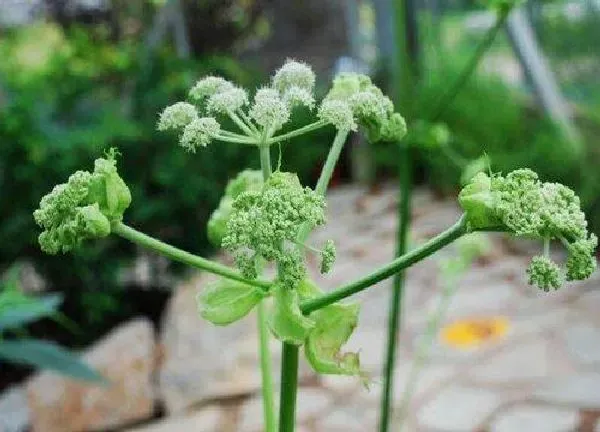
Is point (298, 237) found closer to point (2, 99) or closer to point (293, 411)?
point (293, 411)

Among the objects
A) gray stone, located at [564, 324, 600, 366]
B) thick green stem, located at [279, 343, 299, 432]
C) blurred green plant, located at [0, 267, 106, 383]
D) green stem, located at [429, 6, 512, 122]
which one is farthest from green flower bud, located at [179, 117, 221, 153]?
gray stone, located at [564, 324, 600, 366]

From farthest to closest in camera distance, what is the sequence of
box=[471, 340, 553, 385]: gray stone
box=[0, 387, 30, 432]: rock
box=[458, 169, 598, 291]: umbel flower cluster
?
box=[471, 340, 553, 385]: gray stone, box=[0, 387, 30, 432]: rock, box=[458, 169, 598, 291]: umbel flower cluster

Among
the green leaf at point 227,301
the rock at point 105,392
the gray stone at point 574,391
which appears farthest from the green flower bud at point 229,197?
the gray stone at point 574,391

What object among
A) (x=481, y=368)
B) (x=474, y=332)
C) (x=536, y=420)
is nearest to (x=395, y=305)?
(x=536, y=420)

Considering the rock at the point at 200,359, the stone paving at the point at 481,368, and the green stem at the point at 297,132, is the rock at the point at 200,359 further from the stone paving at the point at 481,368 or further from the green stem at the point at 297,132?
the green stem at the point at 297,132

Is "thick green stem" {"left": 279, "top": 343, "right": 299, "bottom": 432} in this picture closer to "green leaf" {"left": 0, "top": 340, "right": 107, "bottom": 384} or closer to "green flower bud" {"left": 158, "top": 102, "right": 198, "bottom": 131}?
"green flower bud" {"left": 158, "top": 102, "right": 198, "bottom": 131}

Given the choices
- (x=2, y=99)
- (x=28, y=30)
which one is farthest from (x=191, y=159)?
(x=28, y=30)

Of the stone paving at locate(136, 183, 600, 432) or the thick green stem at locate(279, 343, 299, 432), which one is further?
the stone paving at locate(136, 183, 600, 432)
